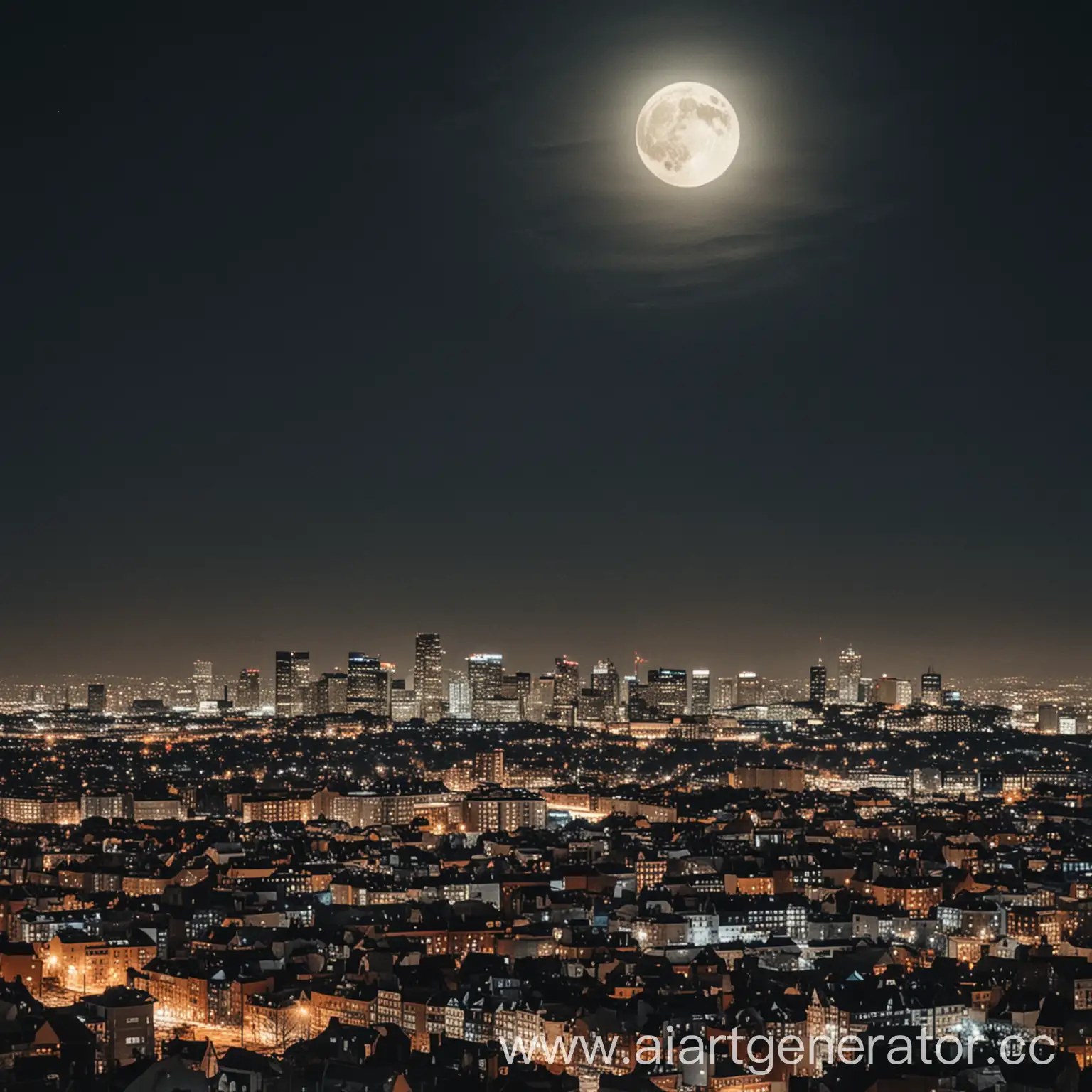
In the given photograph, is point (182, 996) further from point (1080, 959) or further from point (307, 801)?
point (307, 801)

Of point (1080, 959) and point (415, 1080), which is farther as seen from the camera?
point (1080, 959)

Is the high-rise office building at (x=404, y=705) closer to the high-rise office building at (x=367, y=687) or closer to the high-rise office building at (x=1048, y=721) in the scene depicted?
the high-rise office building at (x=367, y=687)

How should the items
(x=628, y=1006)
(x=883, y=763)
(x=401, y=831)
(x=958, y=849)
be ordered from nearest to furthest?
(x=628, y=1006), (x=958, y=849), (x=401, y=831), (x=883, y=763)

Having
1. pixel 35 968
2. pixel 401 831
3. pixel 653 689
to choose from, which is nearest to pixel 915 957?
pixel 35 968

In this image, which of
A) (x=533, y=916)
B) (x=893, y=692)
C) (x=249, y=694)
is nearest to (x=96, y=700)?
(x=249, y=694)

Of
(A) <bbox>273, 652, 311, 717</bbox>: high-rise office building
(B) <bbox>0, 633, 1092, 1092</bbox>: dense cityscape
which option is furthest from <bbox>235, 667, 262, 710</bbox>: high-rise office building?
(B) <bbox>0, 633, 1092, 1092</bbox>: dense cityscape

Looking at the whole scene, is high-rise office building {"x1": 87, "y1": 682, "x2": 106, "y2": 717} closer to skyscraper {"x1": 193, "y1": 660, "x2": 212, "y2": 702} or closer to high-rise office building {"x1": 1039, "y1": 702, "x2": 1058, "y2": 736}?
skyscraper {"x1": 193, "y1": 660, "x2": 212, "y2": 702}
